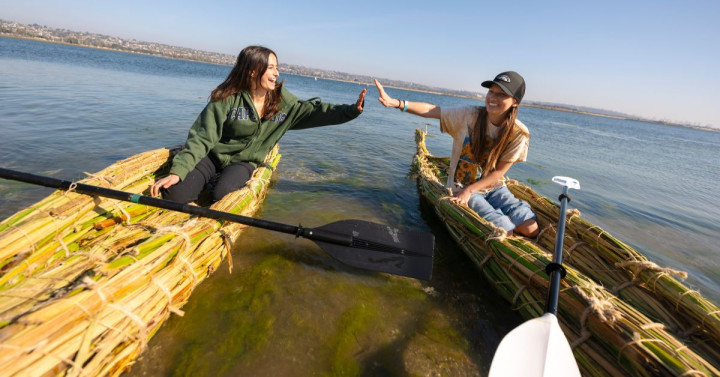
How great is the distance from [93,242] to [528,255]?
4.66 m

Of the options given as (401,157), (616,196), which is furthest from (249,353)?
(616,196)

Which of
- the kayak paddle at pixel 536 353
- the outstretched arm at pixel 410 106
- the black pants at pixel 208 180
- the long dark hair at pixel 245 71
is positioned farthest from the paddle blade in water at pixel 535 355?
the long dark hair at pixel 245 71

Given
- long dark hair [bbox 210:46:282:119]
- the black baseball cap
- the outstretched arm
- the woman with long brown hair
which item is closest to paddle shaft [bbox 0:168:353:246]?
the woman with long brown hair

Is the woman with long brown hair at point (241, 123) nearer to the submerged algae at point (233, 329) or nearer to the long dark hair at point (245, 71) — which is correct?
the long dark hair at point (245, 71)

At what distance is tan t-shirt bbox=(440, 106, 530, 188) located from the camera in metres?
4.32

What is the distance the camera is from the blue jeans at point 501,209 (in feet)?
14.1

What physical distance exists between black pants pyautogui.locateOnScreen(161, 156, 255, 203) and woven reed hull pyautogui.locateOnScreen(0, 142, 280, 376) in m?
0.46

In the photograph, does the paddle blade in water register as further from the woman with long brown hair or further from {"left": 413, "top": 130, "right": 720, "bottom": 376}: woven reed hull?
the woman with long brown hair

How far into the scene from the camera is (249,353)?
2.71 metres

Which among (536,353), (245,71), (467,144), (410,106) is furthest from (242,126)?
(536,353)

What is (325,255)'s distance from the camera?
14.2 ft

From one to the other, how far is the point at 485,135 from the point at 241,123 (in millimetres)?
3800

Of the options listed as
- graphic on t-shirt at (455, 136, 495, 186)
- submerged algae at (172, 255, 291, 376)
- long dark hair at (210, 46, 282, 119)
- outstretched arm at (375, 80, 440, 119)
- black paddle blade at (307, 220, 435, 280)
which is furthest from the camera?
graphic on t-shirt at (455, 136, 495, 186)

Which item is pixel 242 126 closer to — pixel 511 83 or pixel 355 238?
pixel 355 238
